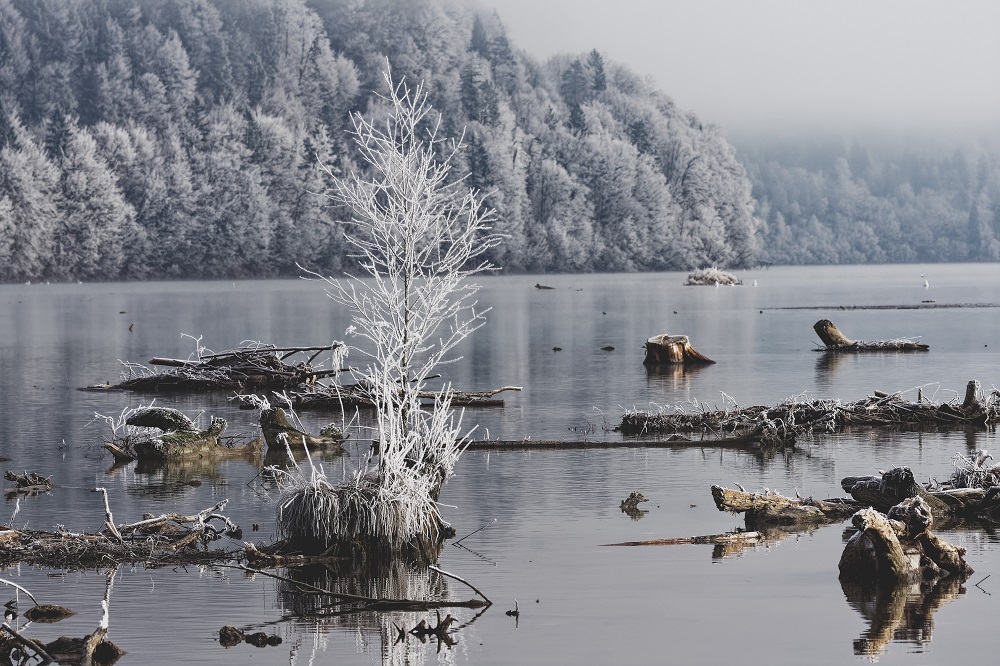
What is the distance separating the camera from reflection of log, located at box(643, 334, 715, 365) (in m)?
32.6

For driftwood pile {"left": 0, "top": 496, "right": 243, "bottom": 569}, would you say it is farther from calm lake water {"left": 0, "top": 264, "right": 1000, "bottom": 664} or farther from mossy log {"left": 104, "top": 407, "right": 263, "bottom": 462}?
mossy log {"left": 104, "top": 407, "right": 263, "bottom": 462}

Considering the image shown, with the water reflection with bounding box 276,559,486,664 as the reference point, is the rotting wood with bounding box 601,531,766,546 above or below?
above

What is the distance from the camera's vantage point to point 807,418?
64.8ft

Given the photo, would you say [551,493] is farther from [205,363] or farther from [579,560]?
[205,363]

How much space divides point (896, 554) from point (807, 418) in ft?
29.1

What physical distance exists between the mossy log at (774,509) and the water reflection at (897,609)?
7.34 feet

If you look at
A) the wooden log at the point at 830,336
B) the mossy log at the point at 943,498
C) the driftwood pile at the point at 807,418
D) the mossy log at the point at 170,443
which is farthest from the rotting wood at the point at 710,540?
the wooden log at the point at 830,336

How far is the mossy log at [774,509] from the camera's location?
43.1 feet

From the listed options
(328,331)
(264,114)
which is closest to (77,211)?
(264,114)

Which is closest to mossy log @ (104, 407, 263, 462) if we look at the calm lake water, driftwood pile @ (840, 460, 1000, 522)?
the calm lake water

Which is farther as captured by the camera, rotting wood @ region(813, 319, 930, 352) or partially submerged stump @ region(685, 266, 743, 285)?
partially submerged stump @ region(685, 266, 743, 285)

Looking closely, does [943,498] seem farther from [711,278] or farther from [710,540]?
[711,278]

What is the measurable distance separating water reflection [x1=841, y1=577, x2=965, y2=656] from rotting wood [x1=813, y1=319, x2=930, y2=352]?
25490 millimetres

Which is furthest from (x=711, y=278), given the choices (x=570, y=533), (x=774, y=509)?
(x=570, y=533)
